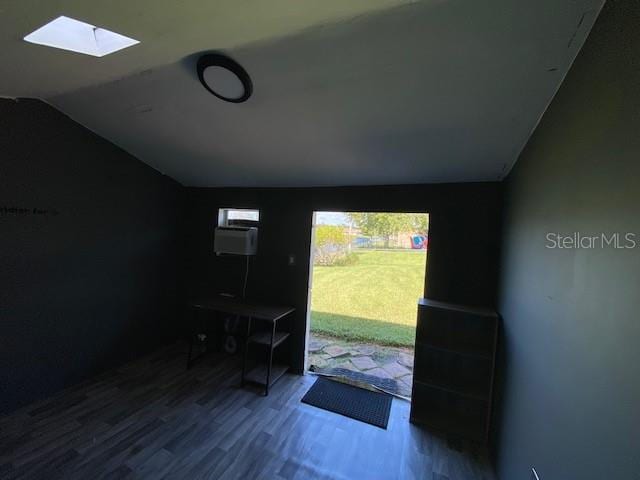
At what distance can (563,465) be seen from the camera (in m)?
0.95

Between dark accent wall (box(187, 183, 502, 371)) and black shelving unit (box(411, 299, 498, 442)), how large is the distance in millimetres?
225

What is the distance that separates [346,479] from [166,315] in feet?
9.10

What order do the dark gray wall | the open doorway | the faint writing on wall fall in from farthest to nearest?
the open doorway → the faint writing on wall → the dark gray wall

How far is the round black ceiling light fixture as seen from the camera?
1.27 m

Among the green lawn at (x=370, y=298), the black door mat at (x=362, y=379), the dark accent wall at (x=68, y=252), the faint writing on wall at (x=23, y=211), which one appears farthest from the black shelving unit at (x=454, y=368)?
the faint writing on wall at (x=23, y=211)

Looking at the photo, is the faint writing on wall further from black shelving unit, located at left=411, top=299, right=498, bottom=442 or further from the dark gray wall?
the dark gray wall

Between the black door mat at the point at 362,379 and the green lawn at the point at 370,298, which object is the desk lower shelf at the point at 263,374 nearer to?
the black door mat at the point at 362,379

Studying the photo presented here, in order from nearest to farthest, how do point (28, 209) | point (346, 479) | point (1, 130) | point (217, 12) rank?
1. point (217, 12)
2. point (346, 479)
3. point (1, 130)
4. point (28, 209)

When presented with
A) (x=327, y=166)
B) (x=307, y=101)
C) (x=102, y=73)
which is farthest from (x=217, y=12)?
(x=327, y=166)

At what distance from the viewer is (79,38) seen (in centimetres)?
117

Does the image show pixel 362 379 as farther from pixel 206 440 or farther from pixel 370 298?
pixel 370 298

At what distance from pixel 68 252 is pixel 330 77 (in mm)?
2667

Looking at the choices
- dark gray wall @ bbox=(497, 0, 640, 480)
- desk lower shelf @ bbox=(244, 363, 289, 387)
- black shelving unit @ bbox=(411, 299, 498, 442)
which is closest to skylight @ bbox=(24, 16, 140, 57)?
dark gray wall @ bbox=(497, 0, 640, 480)

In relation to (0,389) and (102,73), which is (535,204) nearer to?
(102,73)
